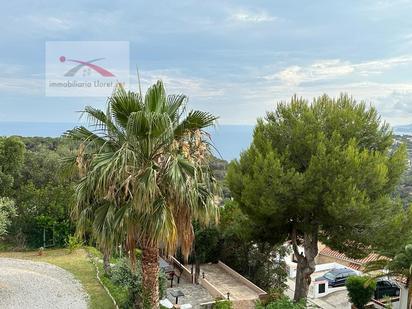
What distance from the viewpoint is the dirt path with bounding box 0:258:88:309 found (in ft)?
41.9

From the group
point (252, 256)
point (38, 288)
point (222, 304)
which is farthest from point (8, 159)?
point (222, 304)

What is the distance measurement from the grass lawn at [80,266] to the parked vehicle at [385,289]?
45.3ft

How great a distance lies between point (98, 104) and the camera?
26.7ft

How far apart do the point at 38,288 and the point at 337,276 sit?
55.0 feet

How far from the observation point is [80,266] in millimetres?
17469

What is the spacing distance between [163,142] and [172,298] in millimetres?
8669

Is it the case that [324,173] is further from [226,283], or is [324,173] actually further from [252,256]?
[252,256]

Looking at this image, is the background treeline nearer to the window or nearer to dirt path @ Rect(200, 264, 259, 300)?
dirt path @ Rect(200, 264, 259, 300)

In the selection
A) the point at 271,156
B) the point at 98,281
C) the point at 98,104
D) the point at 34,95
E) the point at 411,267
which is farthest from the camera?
the point at 34,95

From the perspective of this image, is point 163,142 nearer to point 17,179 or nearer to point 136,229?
point 136,229

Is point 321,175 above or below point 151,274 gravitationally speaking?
above

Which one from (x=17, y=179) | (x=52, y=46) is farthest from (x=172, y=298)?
(x=17, y=179)

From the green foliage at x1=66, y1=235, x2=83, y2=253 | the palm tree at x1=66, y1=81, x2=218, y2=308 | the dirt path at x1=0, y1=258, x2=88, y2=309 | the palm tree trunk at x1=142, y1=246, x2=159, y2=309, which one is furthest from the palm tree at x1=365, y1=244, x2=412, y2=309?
the green foliage at x1=66, y1=235, x2=83, y2=253

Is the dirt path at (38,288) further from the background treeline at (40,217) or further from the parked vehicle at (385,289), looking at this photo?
the parked vehicle at (385,289)
